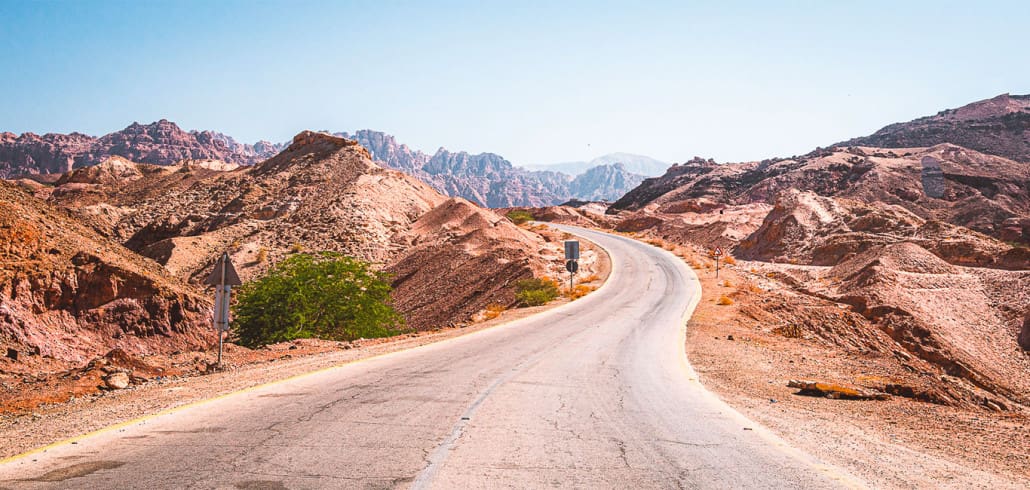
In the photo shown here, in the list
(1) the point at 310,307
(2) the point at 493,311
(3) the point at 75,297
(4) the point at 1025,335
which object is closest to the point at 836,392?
(3) the point at 75,297

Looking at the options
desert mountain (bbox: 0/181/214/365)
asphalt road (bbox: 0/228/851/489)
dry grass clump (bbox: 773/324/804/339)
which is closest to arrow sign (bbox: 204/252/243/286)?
desert mountain (bbox: 0/181/214/365)

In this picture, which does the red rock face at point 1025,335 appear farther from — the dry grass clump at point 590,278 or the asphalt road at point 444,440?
the asphalt road at point 444,440

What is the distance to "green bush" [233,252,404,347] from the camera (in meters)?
21.1

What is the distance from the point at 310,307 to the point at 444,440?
57.9ft

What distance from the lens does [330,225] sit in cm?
4650

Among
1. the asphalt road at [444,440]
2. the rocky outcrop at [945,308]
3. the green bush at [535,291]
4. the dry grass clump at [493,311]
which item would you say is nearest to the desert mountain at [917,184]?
the rocky outcrop at [945,308]

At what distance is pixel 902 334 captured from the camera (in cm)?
2630

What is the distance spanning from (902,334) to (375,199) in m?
40.6

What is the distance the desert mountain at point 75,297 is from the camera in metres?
12.1

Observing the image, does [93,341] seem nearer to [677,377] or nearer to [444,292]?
[677,377]

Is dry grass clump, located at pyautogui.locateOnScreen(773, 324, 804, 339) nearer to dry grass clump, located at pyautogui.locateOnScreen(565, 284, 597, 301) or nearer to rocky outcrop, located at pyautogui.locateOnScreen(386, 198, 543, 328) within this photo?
dry grass clump, located at pyautogui.locateOnScreen(565, 284, 597, 301)

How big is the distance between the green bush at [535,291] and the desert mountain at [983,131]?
111 m

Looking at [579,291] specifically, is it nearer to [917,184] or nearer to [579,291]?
[579,291]

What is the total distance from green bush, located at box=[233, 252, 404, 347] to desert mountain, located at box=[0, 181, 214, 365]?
4367 mm
